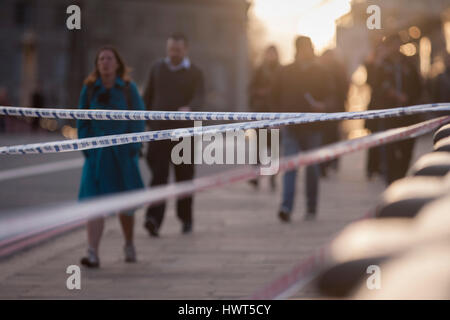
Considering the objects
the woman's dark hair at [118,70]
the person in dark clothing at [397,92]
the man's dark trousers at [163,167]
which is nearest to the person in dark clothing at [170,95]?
the man's dark trousers at [163,167]

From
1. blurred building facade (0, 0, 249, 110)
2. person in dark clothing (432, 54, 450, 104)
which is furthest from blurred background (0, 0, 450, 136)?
person in dark clothing (432, 54, 450, 104)

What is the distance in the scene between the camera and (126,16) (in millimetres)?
61750

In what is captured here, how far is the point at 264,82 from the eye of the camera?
11.9 m

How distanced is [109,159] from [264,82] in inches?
235

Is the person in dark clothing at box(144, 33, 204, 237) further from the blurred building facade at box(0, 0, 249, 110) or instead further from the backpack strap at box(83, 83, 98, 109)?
the blurred building facade at box(0, 0, 249, 110)

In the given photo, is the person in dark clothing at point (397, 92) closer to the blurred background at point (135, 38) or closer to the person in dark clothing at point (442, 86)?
the person in dark clothing at point (442, 86)

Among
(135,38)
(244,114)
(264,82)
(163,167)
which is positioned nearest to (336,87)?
(264,82)

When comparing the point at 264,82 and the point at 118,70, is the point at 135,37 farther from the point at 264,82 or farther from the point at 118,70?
the point at 118,70

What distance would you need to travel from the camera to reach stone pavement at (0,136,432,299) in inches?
207

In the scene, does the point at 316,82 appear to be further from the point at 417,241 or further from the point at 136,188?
the point at 417,241

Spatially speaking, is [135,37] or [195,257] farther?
[135,37]

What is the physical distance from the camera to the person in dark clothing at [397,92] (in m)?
9.13

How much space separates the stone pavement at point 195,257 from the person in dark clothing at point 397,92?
2.21ft

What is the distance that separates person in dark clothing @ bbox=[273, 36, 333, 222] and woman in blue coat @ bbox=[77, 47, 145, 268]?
9.23 feet
